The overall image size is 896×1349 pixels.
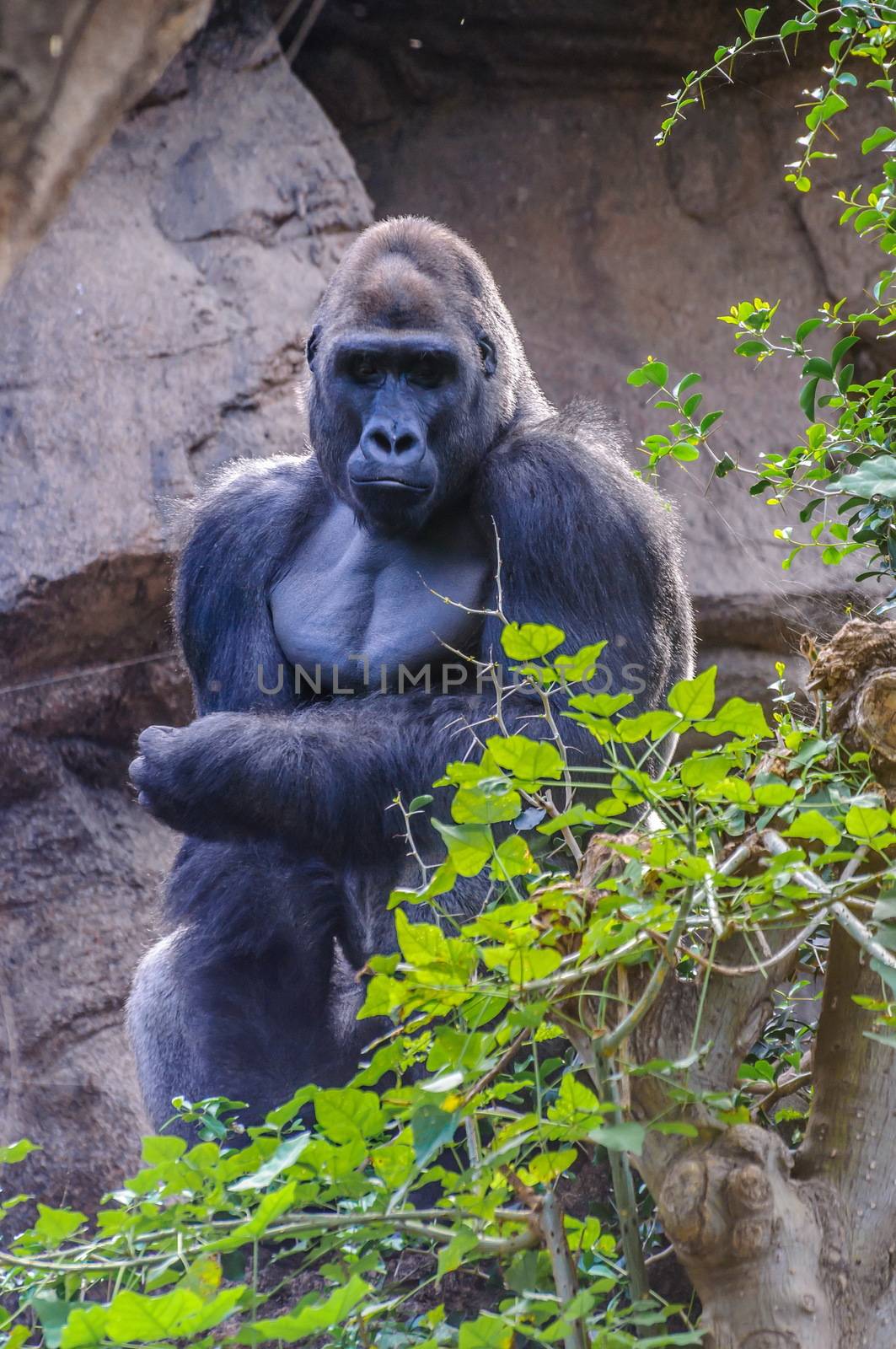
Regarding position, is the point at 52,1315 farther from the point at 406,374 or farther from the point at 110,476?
the point at 110,476

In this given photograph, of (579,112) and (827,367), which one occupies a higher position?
(579,112)

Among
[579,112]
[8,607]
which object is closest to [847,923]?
[8,607]

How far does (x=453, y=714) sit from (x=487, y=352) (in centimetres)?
86

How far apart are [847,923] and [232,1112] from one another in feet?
6.09

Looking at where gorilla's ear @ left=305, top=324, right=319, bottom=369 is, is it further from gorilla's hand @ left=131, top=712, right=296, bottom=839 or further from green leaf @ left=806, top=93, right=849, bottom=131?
green leaf @ left=806, top=93, right=849, bottom=131

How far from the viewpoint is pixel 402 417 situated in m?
3.18

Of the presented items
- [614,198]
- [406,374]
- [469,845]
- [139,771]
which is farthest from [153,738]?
[614,198]

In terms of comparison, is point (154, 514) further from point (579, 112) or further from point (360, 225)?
point (579, 112)

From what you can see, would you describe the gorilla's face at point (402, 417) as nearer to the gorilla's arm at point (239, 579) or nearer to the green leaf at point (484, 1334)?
the gorilla's arm at point (239, 579)

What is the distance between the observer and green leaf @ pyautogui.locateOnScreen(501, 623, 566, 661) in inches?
68.1

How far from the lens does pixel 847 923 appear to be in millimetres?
1571

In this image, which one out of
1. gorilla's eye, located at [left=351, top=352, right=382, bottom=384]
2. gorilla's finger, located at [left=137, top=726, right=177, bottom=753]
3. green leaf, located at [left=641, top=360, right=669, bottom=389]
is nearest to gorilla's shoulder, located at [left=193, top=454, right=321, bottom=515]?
gorilla's eye, located at [left=351, top=352, right=382, bottom=384]

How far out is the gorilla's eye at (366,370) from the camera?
3.28 m

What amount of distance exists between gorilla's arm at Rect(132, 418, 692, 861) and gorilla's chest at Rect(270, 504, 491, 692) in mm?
106
